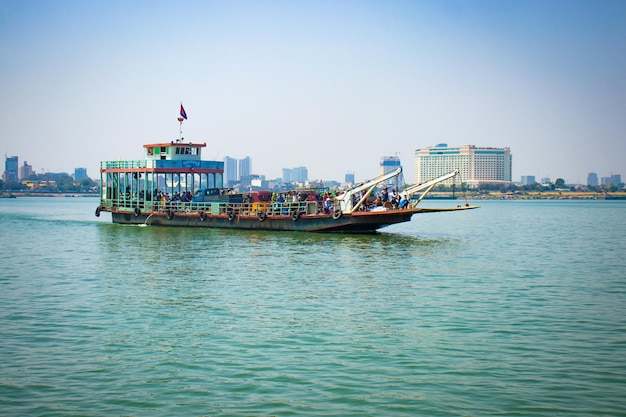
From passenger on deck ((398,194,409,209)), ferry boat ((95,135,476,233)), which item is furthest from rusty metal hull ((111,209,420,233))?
passenger on deck ((398,194,409,209))

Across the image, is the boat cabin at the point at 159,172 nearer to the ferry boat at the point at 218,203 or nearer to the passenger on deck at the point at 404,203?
the ferry boat at the point at 218,203

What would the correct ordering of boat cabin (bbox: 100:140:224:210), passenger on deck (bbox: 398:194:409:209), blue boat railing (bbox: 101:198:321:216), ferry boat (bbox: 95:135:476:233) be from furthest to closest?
boat cabin (bbox: 100:140:224:210) < blue boat railing (bbox: 101:198:321:216) < ferry boat (bbox: 95:135:476:233) < passenger on deck (bbox: 398:194:409:209)

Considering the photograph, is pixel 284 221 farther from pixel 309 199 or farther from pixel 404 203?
pixel 404 203

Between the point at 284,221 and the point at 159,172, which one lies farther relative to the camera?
the point at 159,172

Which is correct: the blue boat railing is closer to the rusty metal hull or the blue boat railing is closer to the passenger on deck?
the rusty metal hull

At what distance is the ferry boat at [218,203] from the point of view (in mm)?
43219

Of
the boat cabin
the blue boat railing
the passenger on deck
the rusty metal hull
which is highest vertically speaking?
the boat cabin

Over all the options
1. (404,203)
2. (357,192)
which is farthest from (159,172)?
(404,203)

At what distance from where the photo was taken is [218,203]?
168 ft

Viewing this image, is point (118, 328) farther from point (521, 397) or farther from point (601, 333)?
point (601, 333)

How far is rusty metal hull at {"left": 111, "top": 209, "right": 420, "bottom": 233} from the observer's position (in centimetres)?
4212

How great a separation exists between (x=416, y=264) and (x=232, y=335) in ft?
48.6

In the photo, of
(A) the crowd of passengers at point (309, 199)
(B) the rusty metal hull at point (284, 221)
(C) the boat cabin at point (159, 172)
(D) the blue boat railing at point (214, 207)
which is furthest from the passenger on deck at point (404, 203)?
(C) the boat cabin at point (159, 172)

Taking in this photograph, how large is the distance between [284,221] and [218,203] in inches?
257
